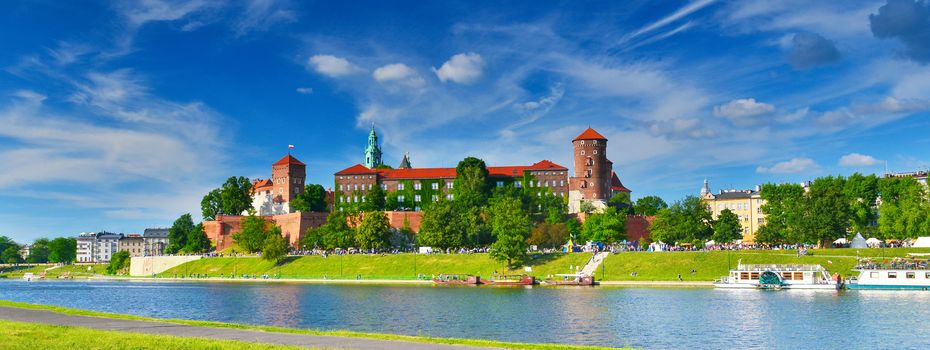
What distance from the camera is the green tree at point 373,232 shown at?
357ft

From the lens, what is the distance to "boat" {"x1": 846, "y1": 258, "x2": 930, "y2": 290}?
215 ft

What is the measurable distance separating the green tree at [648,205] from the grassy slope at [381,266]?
38657 millimetres

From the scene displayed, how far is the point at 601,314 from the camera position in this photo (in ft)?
152

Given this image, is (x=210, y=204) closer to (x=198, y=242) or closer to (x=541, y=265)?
(x=198, y=242)

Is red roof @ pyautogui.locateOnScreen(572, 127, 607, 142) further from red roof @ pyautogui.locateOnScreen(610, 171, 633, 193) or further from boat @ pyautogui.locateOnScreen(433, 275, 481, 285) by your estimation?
boat @ pyautogui.locateOnScreen(433, 275, 481, 285)

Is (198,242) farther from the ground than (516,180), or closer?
closer

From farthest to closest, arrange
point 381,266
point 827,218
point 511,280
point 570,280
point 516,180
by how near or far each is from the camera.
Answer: point 516,180, point 381,266, point 827,218, point 511,280, point 570,280

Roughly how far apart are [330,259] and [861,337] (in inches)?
3139

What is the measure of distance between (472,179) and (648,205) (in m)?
27.6

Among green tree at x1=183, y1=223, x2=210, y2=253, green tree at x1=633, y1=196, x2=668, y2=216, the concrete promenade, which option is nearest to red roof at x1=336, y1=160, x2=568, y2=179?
green tree at x1=633, y1=196, x2=668, y2=216

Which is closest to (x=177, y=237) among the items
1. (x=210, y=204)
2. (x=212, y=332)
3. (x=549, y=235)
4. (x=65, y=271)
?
(x=210, y=204)

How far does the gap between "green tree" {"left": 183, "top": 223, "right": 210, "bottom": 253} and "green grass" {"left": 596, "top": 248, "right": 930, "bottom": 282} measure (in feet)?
240

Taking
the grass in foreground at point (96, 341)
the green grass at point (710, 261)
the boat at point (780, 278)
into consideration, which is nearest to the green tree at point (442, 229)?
the green grass at point (710, 261)

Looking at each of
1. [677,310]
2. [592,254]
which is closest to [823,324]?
[677,310]
